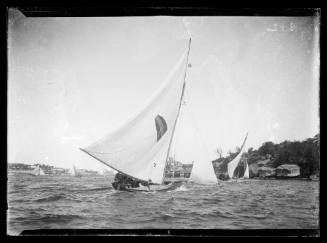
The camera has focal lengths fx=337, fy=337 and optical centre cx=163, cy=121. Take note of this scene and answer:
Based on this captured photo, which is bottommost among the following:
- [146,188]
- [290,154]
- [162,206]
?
[162,206]

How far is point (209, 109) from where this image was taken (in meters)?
3.53

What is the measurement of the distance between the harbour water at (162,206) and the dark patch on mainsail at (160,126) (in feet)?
1.96

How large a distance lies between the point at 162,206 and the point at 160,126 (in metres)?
0.83

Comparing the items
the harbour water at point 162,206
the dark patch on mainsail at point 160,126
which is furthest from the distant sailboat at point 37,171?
the dark patch on mainsail at point 160,126

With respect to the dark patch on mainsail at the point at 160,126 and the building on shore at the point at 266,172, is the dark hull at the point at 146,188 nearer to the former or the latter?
the dark patch on mainsail at the point at 160,126

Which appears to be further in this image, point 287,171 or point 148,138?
point 148,138

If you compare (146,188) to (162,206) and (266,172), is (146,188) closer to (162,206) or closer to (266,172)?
(162,206)

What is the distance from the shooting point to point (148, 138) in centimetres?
364

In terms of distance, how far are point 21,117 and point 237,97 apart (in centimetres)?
222

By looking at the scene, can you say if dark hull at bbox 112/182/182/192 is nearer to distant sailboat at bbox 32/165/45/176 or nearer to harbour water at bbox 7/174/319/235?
harbour water at bbox 7/174/319/235

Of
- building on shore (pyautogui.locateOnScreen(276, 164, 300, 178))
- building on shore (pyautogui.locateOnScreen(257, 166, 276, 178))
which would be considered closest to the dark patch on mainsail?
building on shore (pyautogui.locateOnScreen(257, 166, 276, 178))

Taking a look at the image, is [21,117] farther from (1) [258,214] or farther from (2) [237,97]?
(1) [258,214]

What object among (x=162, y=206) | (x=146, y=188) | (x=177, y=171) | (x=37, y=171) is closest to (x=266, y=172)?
(x=177, y=171)

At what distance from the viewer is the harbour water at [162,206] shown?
11.1ft
